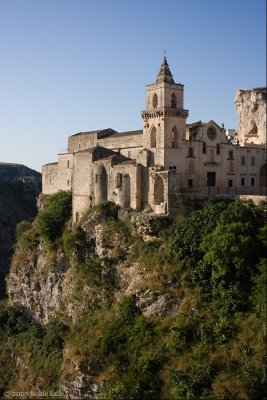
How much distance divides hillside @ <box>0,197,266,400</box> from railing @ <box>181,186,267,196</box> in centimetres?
298

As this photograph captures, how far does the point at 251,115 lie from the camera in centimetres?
5453

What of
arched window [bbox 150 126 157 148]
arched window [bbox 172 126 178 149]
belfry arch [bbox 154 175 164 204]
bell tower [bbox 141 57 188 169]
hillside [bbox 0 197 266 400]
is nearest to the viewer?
hillside [bbox 0 197 266 400]

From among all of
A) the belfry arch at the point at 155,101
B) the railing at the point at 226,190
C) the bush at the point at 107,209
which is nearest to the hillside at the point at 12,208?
the bush at the point at 107,209

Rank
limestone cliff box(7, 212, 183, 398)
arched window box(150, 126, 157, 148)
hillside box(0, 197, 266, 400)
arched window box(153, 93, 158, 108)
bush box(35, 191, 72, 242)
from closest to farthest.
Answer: hillside box(0, 197, 266, 400)
limestone cliff box(7, 212, 183, 398)
arched window box(150, 126, 157, 148)
arched window box(153, 93, 158, 108)
bush box(35, 191, 72, 242)

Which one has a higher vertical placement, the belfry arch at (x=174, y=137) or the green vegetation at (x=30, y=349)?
the belfry arch at (x=174, y=137)

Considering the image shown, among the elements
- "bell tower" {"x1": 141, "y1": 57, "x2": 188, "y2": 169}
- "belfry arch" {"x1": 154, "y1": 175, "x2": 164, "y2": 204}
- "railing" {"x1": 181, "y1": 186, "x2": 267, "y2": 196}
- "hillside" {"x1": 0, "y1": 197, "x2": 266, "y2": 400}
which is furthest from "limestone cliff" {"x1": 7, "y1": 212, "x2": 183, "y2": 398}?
"bell tower" {"x1": 141, "y1": 57, "x2": 188, "y2": 169}

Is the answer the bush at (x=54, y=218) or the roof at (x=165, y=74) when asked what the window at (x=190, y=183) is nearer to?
the roof at (x=165, y=74)

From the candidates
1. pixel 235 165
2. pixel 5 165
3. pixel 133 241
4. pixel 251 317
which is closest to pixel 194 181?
pixel 235 165

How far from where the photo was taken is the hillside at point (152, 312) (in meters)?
33.5

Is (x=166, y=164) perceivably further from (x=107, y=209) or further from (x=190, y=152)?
(x=107, y=209)

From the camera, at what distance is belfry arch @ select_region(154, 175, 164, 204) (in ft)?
143

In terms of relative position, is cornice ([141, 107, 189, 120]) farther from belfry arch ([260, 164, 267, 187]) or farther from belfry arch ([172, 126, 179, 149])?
belfry arch ([260, 164, 267, 187])

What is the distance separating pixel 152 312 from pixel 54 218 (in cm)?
1774

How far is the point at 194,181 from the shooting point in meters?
46.2
